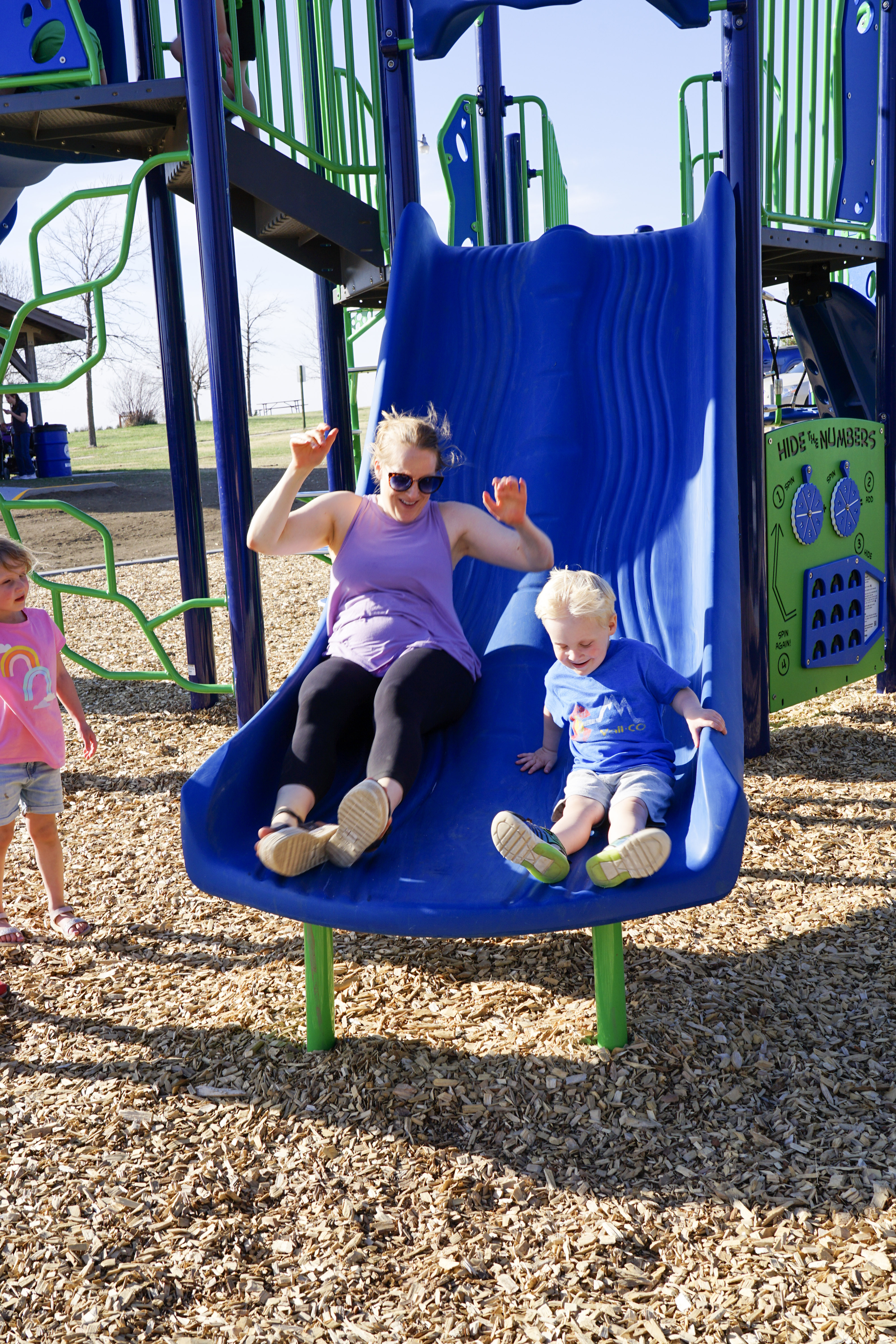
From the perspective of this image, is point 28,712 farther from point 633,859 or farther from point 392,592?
point 633,859

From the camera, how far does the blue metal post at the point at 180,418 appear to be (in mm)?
5539

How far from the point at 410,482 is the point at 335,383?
334cm

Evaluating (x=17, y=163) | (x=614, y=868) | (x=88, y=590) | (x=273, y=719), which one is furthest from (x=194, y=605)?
(x=614, y=868)

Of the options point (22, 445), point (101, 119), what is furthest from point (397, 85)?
point (22, 445)

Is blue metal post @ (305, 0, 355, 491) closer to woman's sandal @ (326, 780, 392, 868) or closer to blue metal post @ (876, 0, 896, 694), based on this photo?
blue metal post @ (876, 0, 896, 694)

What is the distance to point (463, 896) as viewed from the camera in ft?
7.78

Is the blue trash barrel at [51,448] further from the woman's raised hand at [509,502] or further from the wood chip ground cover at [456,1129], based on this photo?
the woman's raised hand at [509,502]

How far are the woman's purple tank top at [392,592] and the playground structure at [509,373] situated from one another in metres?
0.14

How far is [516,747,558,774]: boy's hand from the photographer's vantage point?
9.86 ft

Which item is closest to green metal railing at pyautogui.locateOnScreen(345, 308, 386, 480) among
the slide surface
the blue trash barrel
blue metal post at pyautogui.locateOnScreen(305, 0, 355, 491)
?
blue metal post at pyautogui.locateOnScreen(305, 0, 355, 491)

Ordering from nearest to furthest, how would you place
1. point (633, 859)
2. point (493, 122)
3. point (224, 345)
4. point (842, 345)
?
point (633, 859), point (224, 345), point (842, 345), point (493, 122)

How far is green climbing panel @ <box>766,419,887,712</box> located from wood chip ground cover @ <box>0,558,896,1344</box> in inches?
54.2

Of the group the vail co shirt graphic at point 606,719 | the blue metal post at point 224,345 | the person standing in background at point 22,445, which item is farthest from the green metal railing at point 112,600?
the person standing in background at point 22,445

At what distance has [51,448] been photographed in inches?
714
